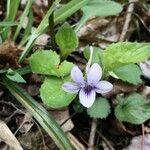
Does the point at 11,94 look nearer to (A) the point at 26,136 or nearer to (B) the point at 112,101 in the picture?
(A) the point at 26,136

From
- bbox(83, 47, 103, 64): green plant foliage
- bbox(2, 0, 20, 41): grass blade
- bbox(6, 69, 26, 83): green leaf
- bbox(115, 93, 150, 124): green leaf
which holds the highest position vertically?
bbox(2, 0, 20, 41): grass blade

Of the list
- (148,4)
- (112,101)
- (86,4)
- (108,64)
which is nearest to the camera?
(108,64)

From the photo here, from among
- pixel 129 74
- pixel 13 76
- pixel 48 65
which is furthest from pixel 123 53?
pixel 13 76

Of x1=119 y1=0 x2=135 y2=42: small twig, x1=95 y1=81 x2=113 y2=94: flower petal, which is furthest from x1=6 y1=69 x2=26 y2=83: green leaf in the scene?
x1=119 y1=0 x2=135 y2=42: small twig

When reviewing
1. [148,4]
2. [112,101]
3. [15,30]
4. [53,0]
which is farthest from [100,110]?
[148,4]

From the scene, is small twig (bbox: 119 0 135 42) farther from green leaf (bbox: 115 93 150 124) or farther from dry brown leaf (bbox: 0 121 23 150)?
dry brown leaf (bbox: 0 121 23 150)

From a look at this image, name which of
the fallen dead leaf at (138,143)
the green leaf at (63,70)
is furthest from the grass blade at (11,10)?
the fallen dead leaf at (138,143)

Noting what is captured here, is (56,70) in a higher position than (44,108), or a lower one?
higher
